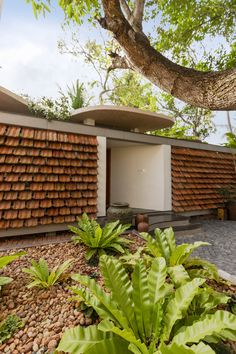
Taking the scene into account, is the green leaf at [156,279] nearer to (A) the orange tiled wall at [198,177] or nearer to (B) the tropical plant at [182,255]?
(B) the tropical plant at [182,255]

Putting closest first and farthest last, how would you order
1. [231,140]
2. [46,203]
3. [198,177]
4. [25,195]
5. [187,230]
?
[25,195]
[46,203]
[187,230]
[198,177]
[231,140]

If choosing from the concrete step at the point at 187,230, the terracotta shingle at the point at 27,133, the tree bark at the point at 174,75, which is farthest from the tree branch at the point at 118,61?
the concrete step at the point at 187,230

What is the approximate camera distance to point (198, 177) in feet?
28.3

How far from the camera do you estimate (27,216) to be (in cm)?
506

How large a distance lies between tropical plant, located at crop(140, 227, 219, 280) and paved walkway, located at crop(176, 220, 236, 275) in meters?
0.94

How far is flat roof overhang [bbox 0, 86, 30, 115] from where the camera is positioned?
18.2ft

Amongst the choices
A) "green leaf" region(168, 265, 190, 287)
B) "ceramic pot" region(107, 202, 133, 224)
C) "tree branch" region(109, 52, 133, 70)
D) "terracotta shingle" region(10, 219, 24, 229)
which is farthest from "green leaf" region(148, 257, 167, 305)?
"tree branch" region(109, 52, 133, 70)

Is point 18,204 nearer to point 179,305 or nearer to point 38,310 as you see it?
point 38,310

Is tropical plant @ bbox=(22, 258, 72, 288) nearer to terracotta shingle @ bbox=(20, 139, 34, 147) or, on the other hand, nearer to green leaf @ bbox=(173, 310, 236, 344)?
green leaf @ bbox=(173, 310, 236, 344)

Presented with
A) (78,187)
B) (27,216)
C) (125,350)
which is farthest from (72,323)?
(78,187)

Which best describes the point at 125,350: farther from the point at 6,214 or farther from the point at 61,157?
the point at 61,157

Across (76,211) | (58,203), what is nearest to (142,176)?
(76,211)

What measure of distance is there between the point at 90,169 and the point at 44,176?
1.32 meters

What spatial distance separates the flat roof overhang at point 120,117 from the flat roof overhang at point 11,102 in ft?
4.90
